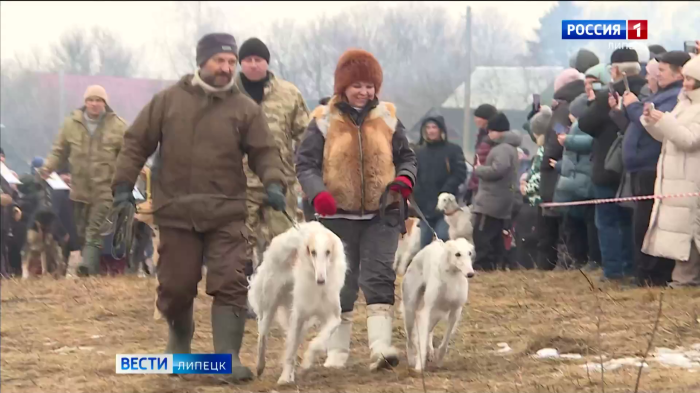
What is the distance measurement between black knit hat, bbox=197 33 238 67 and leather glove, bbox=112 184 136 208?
85 cm

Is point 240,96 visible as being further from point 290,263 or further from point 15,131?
point 15,131

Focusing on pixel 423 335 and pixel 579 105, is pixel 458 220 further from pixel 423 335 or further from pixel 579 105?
pixel 423 335

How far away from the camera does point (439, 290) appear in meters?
6.43

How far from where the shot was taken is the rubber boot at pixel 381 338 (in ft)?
21.1

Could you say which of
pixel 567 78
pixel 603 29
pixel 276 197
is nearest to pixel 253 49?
pixel 276 197

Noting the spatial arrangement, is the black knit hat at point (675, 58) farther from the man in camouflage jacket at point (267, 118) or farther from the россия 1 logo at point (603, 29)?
the man in camouflage jacket at point (267, 118)

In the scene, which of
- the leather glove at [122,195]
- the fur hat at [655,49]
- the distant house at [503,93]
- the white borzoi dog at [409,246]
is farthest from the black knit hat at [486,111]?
the leather glove at [122,195]

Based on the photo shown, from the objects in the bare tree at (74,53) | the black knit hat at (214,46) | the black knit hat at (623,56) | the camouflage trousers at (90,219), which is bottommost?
the camouflage trousers at (90,219)

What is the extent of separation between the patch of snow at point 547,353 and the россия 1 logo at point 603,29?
2.07m

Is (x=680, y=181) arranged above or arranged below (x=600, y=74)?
below

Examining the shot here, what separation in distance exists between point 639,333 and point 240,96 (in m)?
2.94

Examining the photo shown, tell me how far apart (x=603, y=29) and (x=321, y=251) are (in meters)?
2.75

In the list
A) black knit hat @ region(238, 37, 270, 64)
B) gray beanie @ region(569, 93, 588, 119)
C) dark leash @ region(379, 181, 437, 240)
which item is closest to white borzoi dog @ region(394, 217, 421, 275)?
gray beanie @ region(569, 93, 588, 119)

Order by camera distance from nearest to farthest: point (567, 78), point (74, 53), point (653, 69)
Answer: point (653, 69) < point (567, 78) < point (74, 53)
